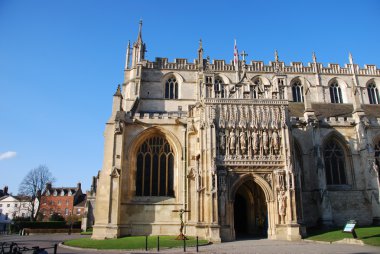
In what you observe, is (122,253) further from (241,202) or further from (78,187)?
(78,187)

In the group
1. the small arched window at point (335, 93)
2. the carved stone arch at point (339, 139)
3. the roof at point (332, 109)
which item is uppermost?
the small arched window at point (335, 93)

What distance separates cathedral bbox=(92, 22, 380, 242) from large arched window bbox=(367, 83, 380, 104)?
10.7 meters

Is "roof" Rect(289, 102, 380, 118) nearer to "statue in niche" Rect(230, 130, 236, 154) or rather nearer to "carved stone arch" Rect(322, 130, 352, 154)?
"carved stone arch" Rect(322, 130, 352, 154)

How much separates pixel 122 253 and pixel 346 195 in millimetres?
Result: 18233

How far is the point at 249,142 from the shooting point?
2036 centimetres

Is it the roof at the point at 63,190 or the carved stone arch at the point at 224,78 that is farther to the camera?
the roof at the point at 63,190

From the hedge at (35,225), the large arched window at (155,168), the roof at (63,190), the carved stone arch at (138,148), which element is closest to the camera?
the carved stone arch at (138,148)

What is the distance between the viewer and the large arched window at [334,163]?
25.0m

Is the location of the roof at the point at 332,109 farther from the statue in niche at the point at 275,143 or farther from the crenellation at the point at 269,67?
the statue in niche at the point at 275,143

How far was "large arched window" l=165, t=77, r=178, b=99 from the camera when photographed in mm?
32969

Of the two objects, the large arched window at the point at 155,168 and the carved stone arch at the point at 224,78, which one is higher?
the carved stone arch at the point at 224,78

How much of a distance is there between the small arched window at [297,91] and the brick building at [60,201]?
50.0 m

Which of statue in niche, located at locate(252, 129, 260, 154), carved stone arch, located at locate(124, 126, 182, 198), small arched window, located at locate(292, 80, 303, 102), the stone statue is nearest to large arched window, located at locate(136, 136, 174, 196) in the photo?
carved stone arch, located at locate(124, 126, 182, 198)

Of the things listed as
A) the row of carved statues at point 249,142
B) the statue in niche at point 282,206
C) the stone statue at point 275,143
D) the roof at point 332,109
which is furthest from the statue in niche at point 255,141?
the roof at point 332,109
